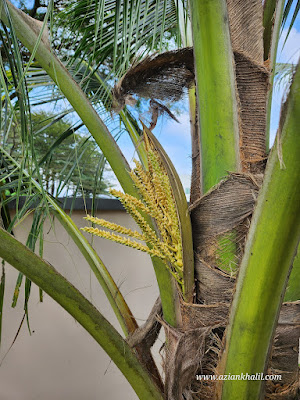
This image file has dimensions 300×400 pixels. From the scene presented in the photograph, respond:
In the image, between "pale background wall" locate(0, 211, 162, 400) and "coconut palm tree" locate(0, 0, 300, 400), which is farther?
"pale background wall" locate(0, 211, 162, 400)

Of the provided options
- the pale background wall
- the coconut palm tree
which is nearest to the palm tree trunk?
the coconut palm tree

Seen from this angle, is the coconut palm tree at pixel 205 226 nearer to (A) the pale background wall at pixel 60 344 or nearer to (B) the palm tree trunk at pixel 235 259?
(B) the palm tree trunk at pixel 235 259

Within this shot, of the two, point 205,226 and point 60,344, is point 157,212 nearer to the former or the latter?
point 205,226

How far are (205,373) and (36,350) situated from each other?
4.18 feet

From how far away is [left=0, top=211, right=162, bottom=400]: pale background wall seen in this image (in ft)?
5.93

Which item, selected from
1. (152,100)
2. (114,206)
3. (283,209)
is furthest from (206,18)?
(114,206)

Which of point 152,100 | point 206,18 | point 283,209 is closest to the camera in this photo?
point 283,209

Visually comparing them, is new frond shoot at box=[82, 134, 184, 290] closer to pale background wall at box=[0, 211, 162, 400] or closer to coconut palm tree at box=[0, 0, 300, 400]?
coconut palm tree at box=[0, 0, 300, 400]

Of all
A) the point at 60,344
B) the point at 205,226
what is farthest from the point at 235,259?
the point at 60,344

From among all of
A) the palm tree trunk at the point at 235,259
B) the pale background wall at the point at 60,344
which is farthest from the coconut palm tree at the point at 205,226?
the pale background wall at the point at 60,344

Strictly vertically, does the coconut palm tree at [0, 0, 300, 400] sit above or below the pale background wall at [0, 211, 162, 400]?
above

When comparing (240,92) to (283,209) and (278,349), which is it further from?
(278,349)

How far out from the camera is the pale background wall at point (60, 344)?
1.81 meters

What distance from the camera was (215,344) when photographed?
81 cm
